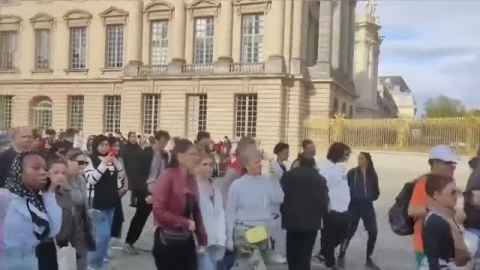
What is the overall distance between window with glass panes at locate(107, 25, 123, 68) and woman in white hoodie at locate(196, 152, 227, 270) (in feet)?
120

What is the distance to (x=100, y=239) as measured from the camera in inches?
280

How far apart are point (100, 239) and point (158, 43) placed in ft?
112

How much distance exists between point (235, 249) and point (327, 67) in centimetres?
3140

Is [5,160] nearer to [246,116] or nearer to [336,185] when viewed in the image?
[336,185]

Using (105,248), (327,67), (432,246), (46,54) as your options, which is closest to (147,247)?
(105,248)

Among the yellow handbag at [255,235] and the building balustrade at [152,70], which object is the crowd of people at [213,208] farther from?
the building balustrade at [152,70]

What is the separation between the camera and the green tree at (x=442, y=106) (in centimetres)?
7569

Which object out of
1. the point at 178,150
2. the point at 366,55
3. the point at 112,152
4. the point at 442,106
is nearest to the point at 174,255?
the point at 178,150

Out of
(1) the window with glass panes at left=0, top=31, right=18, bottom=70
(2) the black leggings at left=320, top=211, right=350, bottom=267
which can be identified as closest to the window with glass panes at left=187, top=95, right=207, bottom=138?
(1) the window with glass panes at left=0, top=31, right=18, bottom=70

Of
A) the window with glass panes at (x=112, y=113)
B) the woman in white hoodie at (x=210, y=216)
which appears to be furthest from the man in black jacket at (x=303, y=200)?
the window with glass panes at (x=112, y=113)

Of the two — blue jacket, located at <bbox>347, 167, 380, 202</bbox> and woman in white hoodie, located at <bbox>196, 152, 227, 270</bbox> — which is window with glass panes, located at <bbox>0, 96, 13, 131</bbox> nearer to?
blue jacket, located at <bbox>347, 167, 380, 202</bbox>

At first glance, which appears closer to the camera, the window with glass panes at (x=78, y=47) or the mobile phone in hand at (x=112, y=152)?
the mobile phone in hand at (x=112, y=152)

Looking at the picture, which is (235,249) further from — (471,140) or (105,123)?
(105,123)

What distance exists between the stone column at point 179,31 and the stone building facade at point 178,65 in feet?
0.20
